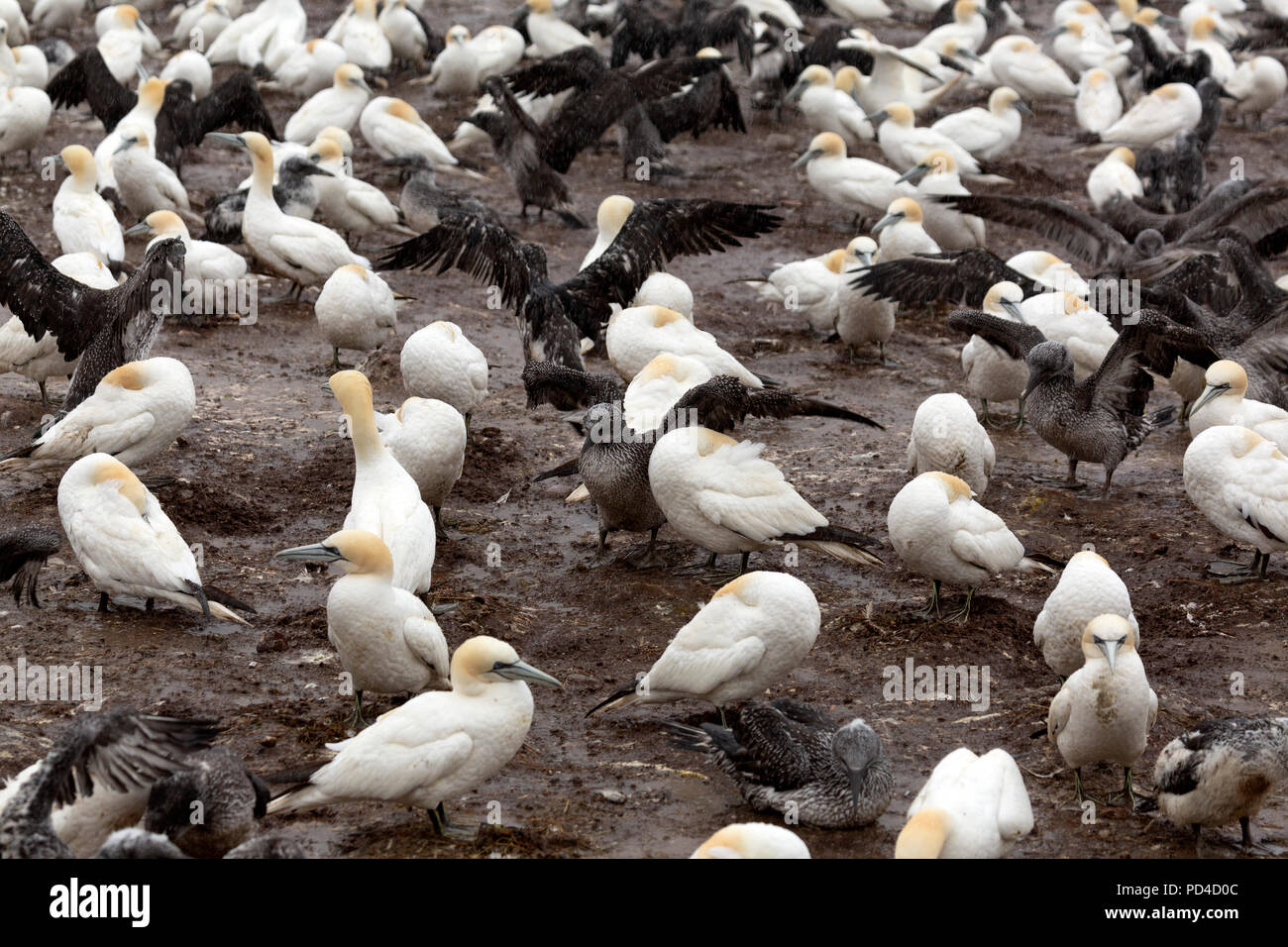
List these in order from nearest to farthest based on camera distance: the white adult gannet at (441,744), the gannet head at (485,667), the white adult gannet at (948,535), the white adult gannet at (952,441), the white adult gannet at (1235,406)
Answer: the white adult gannet at (441,744) < the gannet head at (485,667) < the white adult gannet at (948,535) < the white adult gannet at (952,441) < the white adult gannet at (1235,406)

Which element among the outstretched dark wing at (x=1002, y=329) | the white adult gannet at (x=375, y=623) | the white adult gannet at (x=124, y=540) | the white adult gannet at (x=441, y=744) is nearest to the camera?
the white adult gannet at (x=441, y=744)

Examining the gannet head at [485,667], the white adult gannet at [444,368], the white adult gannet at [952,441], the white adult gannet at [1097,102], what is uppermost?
the white adult gannet at [1097,102]

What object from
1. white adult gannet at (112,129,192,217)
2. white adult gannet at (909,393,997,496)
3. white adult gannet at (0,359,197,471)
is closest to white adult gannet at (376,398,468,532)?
white adult gannet at (0,359,197,471)

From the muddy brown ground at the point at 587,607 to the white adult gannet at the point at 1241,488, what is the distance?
267 mm

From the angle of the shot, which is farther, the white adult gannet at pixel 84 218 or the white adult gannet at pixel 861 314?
the white adult gannet at pixel 84 218

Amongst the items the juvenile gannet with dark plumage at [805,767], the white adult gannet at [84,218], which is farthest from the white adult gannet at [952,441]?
the white adult gannet at [84,218]

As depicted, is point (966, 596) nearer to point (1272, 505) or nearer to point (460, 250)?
point (1272, 505)

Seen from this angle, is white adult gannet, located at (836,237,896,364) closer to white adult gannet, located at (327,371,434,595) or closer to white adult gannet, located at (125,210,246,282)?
white adult gannet, located at (125,210,246,282)

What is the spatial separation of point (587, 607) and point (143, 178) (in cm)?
736

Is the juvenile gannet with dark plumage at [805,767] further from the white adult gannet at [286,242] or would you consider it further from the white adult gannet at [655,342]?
the white adult gannet at [286,242]

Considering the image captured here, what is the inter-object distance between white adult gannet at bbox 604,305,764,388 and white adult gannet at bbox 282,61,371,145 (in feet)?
21.7

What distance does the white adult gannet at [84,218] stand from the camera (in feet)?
40.8

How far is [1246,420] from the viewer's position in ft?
32.1

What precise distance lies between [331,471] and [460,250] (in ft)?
8.44
